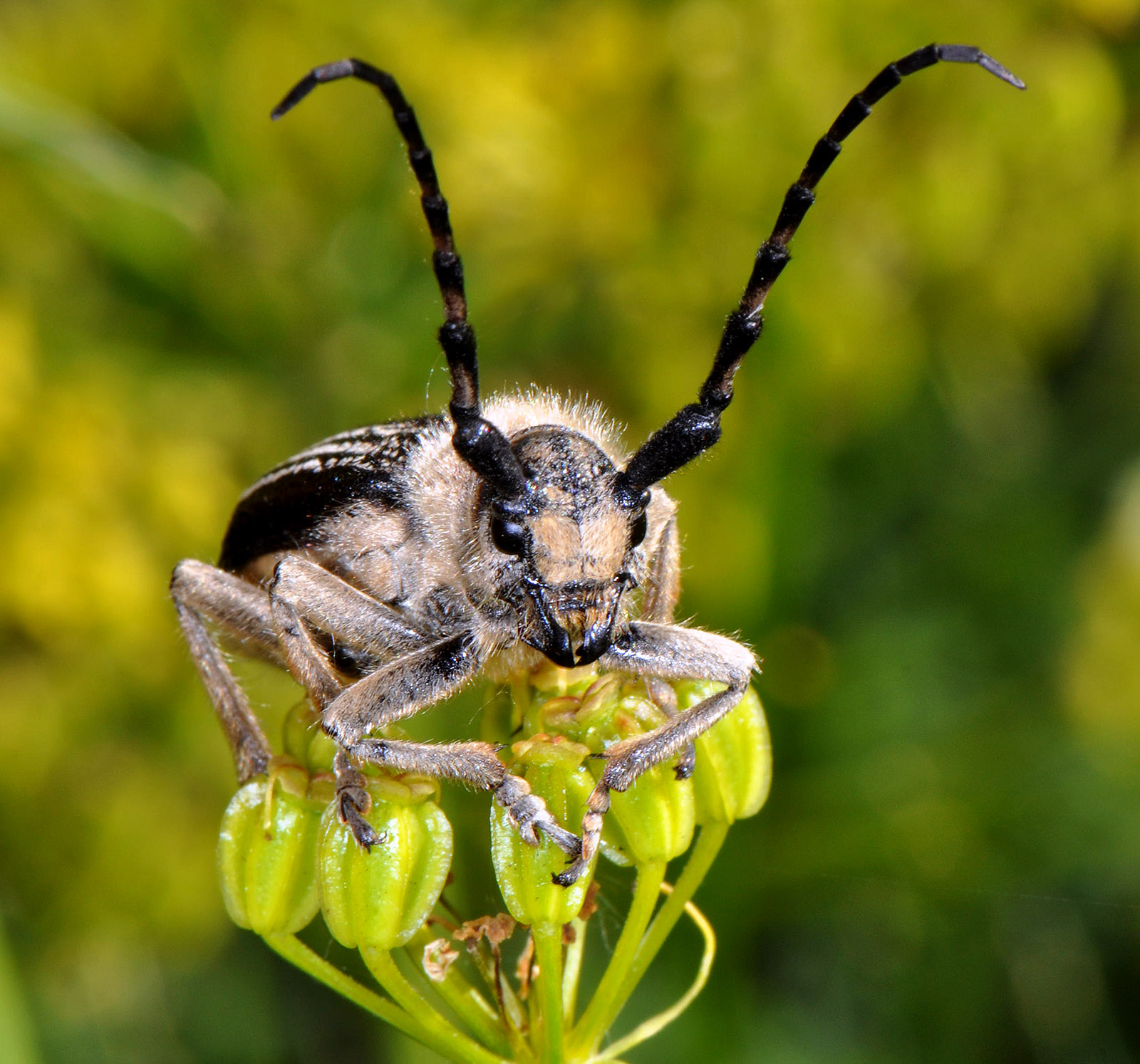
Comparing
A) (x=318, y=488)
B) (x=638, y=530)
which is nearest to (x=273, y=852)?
(x=638, y=530)

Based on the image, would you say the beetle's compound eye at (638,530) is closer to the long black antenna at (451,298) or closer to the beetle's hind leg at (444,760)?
the long black antenna at (451,298)

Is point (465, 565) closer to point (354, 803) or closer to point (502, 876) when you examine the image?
point (354, 803)

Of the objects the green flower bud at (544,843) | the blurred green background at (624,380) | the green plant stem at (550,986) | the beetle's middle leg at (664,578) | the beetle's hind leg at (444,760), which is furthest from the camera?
the blurred green background at (624,380)

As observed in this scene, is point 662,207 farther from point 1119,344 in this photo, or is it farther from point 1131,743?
point 1131,743

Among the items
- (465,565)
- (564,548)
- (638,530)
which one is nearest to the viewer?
(564,548)

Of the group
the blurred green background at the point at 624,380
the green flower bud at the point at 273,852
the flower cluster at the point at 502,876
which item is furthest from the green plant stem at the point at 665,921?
the blurred green background at the point at 624,380

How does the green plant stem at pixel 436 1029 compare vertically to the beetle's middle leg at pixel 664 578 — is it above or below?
below

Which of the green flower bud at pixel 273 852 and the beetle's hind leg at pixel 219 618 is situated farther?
the beetle's hind leg at pixel 219 618

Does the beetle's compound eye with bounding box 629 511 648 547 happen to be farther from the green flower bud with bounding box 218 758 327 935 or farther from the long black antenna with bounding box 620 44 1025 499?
the green flower bud with bounding box 218 758 327 935
